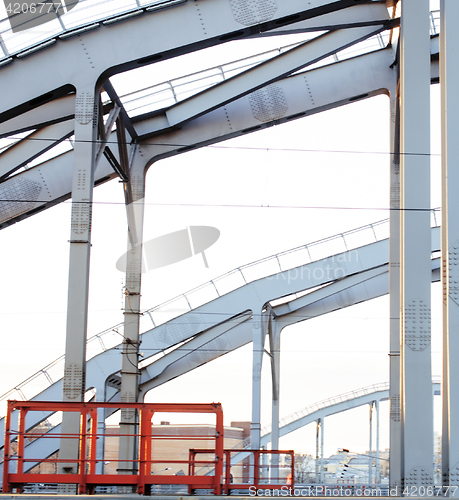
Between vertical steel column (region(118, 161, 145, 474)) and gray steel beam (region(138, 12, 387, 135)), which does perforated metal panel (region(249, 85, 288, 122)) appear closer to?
gray steel beam (region(138, 12, 387, 135))

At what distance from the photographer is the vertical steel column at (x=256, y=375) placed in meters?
23.1

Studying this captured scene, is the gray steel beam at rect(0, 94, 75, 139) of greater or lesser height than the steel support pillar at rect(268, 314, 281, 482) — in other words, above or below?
above

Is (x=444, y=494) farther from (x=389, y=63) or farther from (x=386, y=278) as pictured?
(x=386, y=278)

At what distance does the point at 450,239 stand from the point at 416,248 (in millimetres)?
2076

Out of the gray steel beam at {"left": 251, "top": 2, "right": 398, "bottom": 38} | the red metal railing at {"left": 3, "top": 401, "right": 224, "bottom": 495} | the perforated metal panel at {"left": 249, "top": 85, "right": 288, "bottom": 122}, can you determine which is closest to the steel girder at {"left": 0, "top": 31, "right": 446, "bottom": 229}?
the perforated metal panel at {"left": 249, "top": 85, "right": 288, "bottom": 122}

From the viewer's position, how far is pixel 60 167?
18531 millimetres

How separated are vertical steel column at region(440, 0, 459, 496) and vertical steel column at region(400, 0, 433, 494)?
132 cm

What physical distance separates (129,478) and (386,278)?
56.7 feet

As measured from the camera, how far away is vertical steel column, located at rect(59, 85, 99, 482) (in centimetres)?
1226

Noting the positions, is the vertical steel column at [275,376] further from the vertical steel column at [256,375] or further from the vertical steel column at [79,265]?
the vertical steel column at [79,265]

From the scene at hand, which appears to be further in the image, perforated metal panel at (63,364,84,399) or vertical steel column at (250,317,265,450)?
vertical steel column at (250,317,265,450)

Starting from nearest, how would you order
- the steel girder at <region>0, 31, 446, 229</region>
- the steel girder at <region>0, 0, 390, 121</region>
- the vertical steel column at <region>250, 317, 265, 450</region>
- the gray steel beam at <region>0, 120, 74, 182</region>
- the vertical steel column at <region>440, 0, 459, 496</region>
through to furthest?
1. the vertical steel column at <region>440, 0, 459, 496</region>
2. the steel girder at <region>0, 0, 390, 121</region>
3. the gray steel beam at <region>0, 120, 74, 182</region>
4. the steel girder at <region>0, 31, 446, 229</region>
5. the vertical steel column at <region>250, 317, 265, 450</region>

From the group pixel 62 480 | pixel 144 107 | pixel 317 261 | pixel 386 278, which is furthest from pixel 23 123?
pixel 386 278

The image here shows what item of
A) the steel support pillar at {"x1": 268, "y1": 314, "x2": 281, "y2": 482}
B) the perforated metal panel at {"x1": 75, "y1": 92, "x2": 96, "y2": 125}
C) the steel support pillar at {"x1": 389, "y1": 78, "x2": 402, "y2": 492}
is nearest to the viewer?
the perforated metal panel at {"x1": 75, "y1": 92, "x2": 96, "y2": 125}
